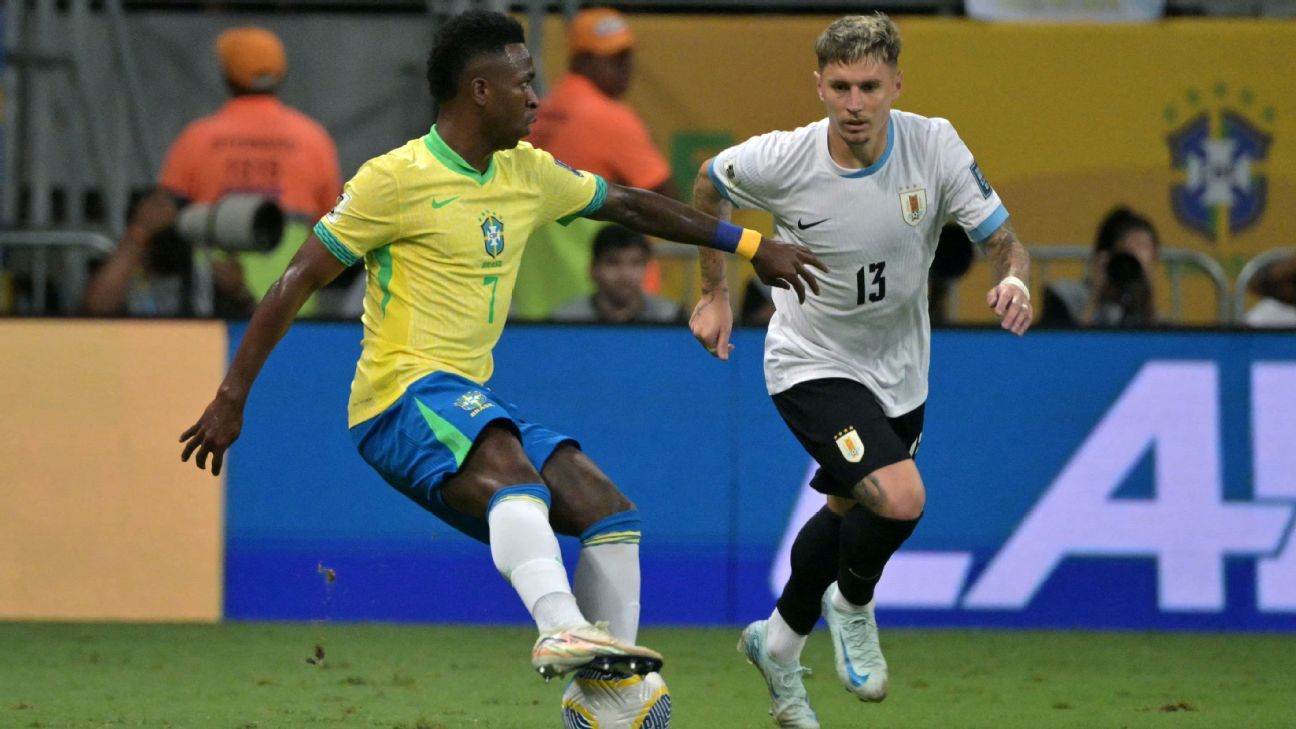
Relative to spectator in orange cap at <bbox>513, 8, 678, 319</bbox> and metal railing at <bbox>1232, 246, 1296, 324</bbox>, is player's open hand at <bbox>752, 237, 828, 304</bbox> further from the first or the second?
metal railing at <bbox>1232, 246, 1296, 324</bbox>

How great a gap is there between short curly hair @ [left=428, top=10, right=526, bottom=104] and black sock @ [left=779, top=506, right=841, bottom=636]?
2.01 m

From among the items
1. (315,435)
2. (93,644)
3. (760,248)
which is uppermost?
(760,248)

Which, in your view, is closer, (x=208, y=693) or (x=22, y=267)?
(x=208, y=693)

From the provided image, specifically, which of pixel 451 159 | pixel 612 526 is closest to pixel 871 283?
pixel 612 526

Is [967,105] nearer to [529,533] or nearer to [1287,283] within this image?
[1287,283]

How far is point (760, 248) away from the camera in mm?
6188

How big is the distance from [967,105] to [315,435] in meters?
4.72

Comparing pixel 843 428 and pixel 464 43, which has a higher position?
pixel 464 43

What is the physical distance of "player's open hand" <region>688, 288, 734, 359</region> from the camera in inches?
268

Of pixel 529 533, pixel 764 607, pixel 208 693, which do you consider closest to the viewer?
pixel 529 533

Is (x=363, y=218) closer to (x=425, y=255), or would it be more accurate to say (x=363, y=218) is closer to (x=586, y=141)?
(x=425, y=255)

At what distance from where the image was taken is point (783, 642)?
7023mm

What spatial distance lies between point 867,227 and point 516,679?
240 centimetres

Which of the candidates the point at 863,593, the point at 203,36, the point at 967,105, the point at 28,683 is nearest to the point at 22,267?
the point at 203,36
